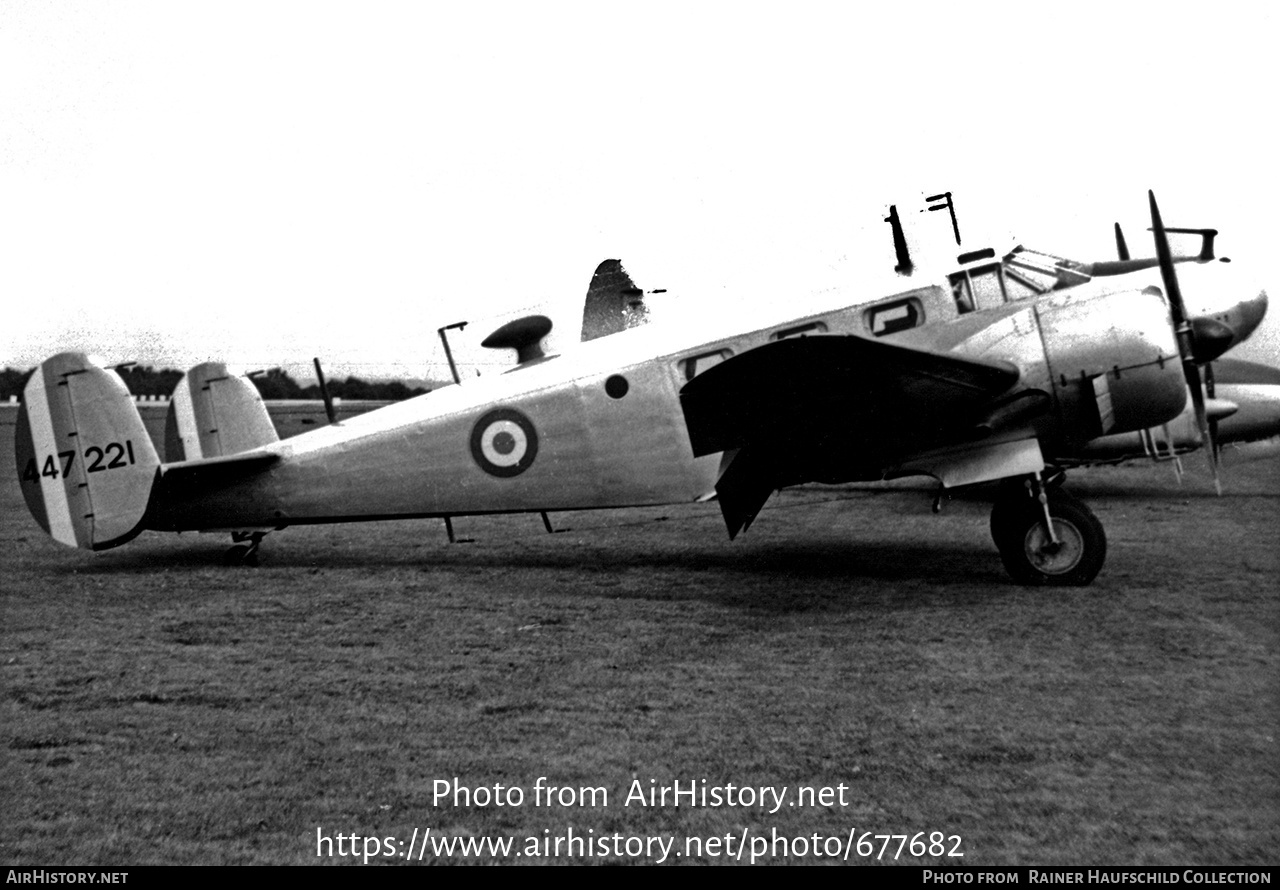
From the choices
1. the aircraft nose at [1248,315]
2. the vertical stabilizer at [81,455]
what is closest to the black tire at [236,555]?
the vertical stabilizer at [81,455]

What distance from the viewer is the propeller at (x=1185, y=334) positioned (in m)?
6.43

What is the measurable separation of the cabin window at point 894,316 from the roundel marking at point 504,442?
2.56 metres

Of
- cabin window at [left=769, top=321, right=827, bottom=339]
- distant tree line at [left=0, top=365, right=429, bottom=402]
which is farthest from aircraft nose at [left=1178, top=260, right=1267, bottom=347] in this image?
distant tree line at [left=0, top=365, right=429, bottom=402]

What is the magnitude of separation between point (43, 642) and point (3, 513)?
7844 mm

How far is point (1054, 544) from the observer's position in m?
6.67

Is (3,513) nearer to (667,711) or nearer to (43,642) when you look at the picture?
(43,642)

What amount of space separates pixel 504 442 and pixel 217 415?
4.17 m

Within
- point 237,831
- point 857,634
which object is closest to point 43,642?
point 237,831

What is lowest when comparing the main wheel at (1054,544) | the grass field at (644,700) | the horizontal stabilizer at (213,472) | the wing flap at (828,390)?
the main wheel at (1054,544)

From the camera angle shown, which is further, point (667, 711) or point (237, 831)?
point (667, 711)

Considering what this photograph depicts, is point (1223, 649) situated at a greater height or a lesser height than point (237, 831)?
lesser

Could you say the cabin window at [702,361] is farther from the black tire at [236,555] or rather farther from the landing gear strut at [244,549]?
the black tire at [236,555]

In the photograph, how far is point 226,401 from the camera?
10.7 meters
